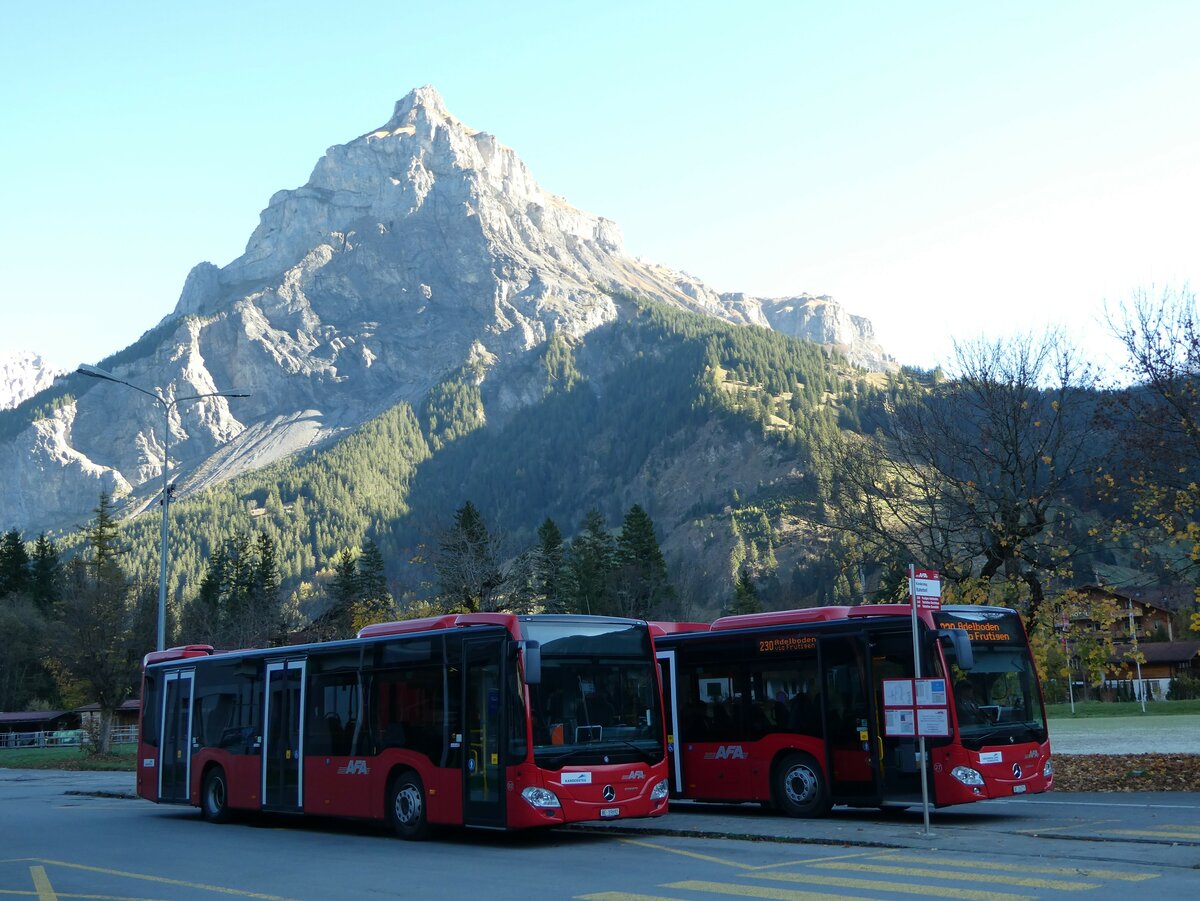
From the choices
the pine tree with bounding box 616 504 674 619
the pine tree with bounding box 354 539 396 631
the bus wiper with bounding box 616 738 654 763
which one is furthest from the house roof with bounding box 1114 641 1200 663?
the bus wiper with bounding box 616 738 654 763

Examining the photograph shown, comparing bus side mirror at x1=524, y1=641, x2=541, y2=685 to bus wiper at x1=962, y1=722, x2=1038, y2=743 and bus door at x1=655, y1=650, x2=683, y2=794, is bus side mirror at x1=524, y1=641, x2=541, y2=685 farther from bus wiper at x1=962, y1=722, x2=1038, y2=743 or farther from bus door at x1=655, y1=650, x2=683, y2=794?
bus wiper at x1=962, y1=722, x2=1038, y2=743

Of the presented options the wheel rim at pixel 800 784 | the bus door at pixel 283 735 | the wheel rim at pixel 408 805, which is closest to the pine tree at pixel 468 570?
the bus door at pixel 283 735

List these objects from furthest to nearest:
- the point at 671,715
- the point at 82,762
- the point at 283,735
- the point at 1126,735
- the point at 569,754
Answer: the point at 82,762
the point at 1126,735
the point at 671,715
the point at 283,735
the point at 569,754

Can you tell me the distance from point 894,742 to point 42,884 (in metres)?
11.5

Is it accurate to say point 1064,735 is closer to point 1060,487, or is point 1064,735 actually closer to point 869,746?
point 1060,487

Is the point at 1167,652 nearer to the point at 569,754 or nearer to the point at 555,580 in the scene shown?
the point at 555,580

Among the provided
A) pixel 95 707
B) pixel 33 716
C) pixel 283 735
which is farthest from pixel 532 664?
pixel 95 707

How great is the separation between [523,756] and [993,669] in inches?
295

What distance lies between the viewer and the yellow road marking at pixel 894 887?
11.0 meters

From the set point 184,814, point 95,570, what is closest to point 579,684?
point 184,814

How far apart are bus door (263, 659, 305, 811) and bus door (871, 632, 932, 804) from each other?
367 inches

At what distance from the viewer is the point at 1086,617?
24312 millimetres

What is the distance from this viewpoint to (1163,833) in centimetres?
1504

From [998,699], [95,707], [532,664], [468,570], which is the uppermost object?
[468,570]
